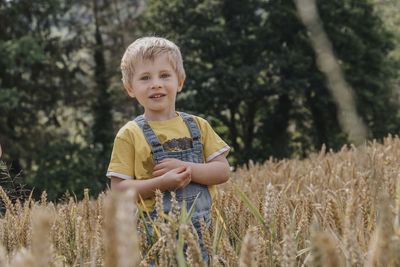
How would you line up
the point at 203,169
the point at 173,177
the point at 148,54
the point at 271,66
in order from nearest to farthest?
the point at 173,177 → the point at 203,169 → the point at 148,54 → the point at 271,66

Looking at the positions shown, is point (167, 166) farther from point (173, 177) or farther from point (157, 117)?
point (157, 117)

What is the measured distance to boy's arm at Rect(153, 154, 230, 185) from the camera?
1.76 meters

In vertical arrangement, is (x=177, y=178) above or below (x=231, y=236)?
above

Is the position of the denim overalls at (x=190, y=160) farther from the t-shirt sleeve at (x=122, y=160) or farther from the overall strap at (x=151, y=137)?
the t-shirt sleeve at (x=122, y=160)

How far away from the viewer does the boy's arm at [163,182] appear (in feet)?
5.54

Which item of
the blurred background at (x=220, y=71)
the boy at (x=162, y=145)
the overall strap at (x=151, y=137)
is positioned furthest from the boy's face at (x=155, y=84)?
the blurred background at (x=220, y=71)

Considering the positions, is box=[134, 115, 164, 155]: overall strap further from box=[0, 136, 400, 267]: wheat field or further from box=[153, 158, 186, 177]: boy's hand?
box=[0, 136, 400, 267]: wheat field

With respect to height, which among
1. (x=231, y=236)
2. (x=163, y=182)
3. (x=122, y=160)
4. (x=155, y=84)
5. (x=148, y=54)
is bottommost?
(x=231, y=236)

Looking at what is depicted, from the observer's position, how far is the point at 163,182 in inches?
66.7

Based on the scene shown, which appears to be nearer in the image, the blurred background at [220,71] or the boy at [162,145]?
the boy at [162,145]

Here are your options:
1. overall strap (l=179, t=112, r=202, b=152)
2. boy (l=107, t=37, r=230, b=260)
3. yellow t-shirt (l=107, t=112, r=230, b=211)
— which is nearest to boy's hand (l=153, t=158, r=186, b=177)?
boy (l=107, t=37, r=230, b=260)

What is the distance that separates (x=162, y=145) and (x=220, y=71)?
16.0 metres

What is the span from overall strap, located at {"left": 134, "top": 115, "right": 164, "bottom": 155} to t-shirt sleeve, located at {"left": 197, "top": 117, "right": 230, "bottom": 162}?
0.90 ft

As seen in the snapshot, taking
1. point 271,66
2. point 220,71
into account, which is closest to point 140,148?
point 220,71
